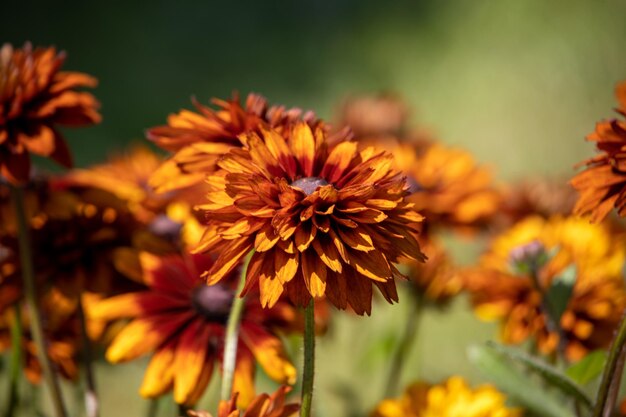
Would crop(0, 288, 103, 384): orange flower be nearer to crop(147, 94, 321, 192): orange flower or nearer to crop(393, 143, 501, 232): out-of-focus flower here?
crop(147, 94, 321, 192): orange flower

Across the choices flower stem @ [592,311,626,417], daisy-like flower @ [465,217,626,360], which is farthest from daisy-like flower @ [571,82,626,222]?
daisy-like flower @ [465,217,626,360]

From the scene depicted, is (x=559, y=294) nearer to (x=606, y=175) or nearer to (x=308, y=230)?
(x=606, y=175)

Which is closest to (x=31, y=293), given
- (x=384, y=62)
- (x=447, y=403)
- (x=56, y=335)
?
(x=56, y=335)

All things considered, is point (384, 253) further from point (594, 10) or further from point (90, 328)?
point (594, 10)

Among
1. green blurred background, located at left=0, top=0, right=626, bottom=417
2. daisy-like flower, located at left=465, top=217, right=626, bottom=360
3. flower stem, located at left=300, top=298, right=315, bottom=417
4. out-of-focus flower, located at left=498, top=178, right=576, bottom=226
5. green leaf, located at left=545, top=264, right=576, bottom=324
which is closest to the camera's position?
flower stem, located at left=300, top=298, right=315, bottom=417

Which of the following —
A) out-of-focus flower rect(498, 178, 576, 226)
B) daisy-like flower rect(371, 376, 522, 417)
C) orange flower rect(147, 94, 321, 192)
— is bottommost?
daisy-like flower rect(371, 376, 522, 417)

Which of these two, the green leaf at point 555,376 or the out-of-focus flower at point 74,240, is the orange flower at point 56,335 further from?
the green leaf at point 555,376
